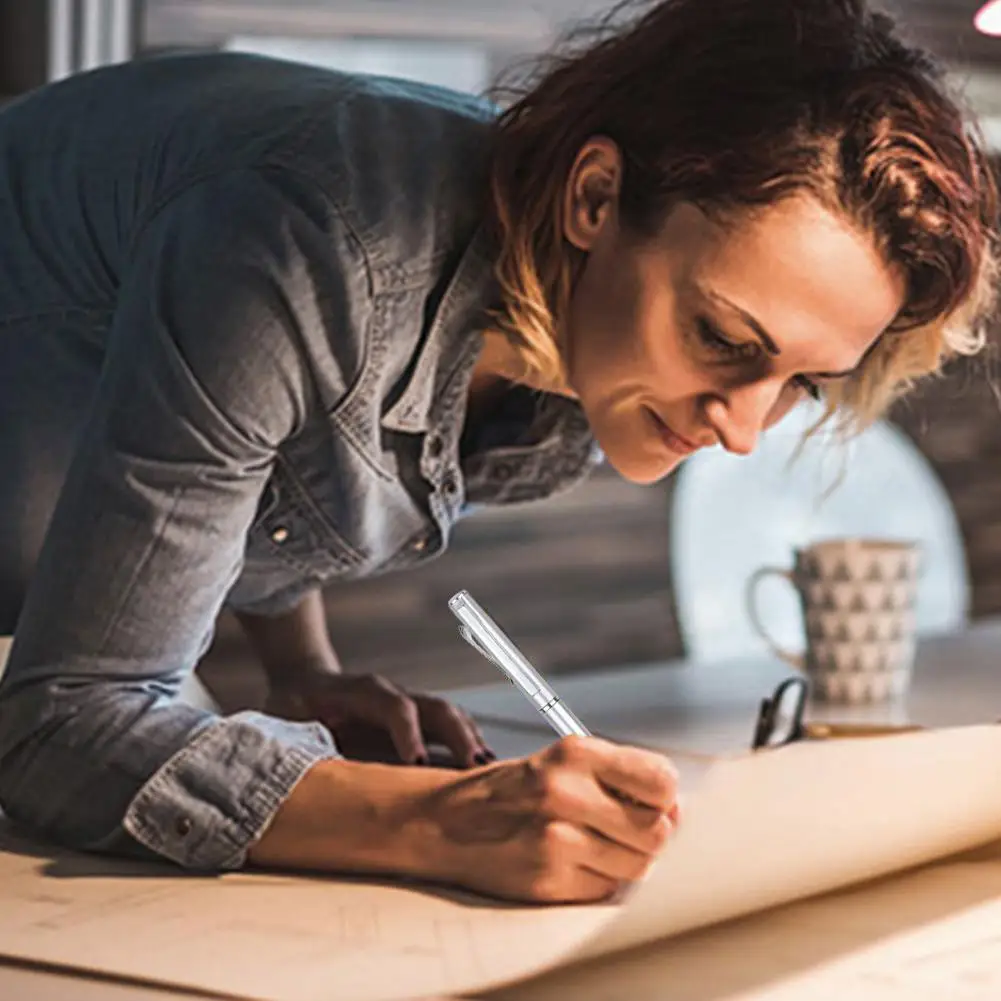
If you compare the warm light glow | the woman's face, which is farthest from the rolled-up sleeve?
the warm light glow

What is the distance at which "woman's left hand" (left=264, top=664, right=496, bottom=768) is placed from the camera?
45.9 inches

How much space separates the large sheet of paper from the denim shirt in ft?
0.23

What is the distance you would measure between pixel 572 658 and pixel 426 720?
1607mm

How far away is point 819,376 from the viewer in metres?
1.07

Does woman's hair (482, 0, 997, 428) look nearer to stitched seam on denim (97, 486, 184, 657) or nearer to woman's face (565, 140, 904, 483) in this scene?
woman's face (565, 140, 904, 483)

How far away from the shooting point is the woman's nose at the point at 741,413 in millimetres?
1044

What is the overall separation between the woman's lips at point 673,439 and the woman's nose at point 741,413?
0.03m

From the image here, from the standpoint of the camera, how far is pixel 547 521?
2707 mm

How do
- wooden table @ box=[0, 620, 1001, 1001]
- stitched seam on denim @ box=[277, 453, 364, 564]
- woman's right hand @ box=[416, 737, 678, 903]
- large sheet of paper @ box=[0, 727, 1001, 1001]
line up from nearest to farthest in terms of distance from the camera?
large sheet of paper @ box=[0, 727, 1001, 1001]
woman's right hand @ box=[416, 737, 678, 903]
stitched seam on denim @ box=[277, 453, 364, 564]
wooden table @ box=[0, 620, 1001, 1001]

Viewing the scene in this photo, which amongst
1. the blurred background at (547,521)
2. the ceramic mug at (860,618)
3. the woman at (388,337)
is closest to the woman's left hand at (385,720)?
the woman at (388,337)

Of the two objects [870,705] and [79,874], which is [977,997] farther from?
[870,705]

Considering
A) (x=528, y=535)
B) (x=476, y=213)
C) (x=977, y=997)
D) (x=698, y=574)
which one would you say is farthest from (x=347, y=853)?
(x=528, y=535)

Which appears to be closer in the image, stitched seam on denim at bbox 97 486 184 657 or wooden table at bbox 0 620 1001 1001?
stitched seam on denim at bbox 97 486 184 657

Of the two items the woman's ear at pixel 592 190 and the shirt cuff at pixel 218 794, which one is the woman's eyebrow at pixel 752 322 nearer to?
the woman's ear at pixel 592 190
